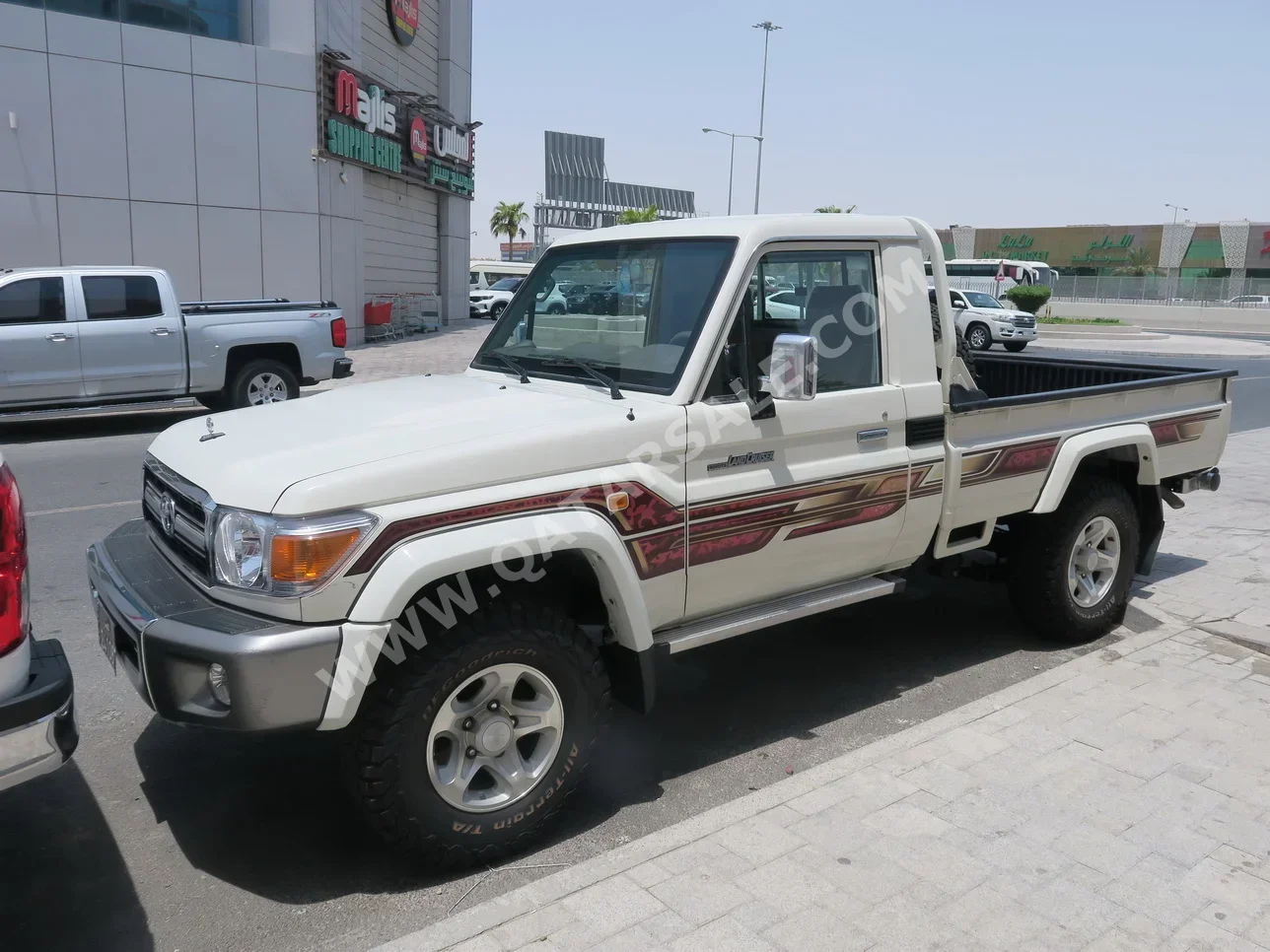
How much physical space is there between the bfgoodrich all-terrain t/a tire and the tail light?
37.1 inches

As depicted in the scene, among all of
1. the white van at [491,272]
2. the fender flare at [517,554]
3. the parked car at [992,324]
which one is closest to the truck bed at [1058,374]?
the fender flare at [517,554]

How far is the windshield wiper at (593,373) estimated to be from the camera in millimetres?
3834

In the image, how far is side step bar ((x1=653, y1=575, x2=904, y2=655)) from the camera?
3.82 meters

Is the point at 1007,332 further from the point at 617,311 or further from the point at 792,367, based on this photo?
the point at 792,367

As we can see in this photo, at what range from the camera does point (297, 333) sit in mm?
13195

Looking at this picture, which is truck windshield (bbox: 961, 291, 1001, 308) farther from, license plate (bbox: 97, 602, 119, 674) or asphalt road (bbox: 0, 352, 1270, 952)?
license plate (bbox: 97, 602, 119, 674)

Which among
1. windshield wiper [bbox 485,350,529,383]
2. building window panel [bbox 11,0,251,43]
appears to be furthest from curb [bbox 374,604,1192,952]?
building window panel [bbox 11,0,251,43]

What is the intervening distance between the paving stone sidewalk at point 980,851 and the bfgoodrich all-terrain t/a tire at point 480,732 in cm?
26

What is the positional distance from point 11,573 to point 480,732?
139 cm

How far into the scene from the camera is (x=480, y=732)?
10.9 feet

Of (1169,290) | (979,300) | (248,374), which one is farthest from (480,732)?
(1169,290)

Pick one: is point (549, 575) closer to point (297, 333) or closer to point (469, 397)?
point (469, 397)

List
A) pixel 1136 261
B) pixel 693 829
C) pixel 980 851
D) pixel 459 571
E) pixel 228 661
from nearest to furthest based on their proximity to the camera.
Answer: pixel 228 661 → pixel 459 571 → pixel 980 851 → pixel 693 829 → pixel 1136 261

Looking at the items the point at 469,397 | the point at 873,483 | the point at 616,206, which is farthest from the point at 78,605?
the point at 616,206
